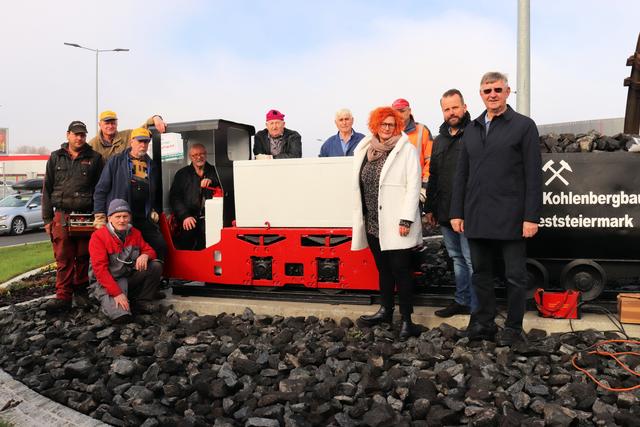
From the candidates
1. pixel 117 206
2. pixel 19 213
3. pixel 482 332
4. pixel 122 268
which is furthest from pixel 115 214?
pixel 19 213

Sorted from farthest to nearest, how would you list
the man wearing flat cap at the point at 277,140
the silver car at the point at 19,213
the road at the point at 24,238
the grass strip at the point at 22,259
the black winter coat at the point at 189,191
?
the silver car at the point at 19,213
the road at the point at 24,238
the grass strip at the point at 22,259
the man wearing flat cap at the point at 277,140
the black winter coat at the point at 189,191

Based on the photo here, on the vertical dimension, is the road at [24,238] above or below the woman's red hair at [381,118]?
below

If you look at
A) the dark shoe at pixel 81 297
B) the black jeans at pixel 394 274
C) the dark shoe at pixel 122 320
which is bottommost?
the dark shoe at pixel 122 320

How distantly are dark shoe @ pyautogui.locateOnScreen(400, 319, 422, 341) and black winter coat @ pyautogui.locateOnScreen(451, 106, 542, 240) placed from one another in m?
0.97

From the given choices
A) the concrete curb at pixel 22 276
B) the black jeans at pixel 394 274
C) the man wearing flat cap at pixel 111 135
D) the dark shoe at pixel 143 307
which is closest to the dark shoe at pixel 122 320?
the dark shoe at pixel 143 307

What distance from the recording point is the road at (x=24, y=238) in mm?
18203

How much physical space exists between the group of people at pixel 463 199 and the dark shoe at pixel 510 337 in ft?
0.03

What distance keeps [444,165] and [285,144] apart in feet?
6.66

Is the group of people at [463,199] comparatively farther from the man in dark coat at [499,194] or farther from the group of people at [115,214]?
the group of people at [115,214]

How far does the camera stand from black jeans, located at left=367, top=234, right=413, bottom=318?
4809 millimetres

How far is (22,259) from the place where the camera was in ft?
38.9

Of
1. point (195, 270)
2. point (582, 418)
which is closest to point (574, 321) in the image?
point (582, 418)

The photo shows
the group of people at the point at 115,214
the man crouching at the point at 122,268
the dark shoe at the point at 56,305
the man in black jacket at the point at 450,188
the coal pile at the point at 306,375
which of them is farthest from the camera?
the dark shoe at the point at 56,305

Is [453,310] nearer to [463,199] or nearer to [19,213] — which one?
[463,199]
